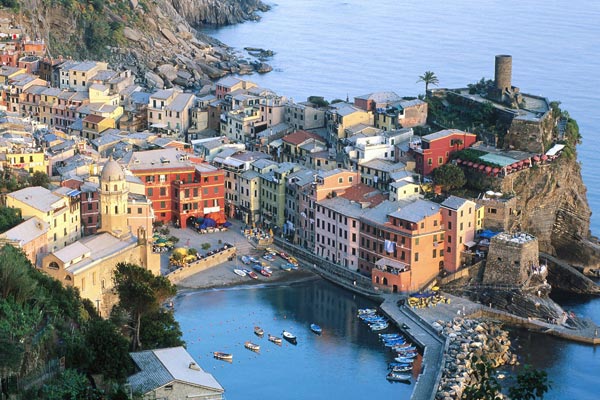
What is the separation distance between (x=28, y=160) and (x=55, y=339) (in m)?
23.0

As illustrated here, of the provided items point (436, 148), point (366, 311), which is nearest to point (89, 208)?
point (366, 311)

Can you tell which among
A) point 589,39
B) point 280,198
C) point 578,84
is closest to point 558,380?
point 280,198

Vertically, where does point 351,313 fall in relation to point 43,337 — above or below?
below

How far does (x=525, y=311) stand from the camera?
179 feet

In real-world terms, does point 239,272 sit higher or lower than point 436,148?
lower

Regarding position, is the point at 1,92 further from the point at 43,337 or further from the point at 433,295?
the point at 43,337

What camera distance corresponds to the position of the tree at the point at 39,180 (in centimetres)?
5641

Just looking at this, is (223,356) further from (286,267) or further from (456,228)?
(456,228)

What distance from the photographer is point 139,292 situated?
44.0 m

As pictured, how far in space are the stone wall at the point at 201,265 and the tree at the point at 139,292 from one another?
10027mm

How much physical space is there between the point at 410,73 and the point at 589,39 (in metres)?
24.2

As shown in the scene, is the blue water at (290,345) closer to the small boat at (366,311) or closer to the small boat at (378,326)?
the small boat at (378,326)

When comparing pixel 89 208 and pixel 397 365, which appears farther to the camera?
pixel 89 208

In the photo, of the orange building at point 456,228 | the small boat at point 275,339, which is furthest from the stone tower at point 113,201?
the orange building at point 456,228
